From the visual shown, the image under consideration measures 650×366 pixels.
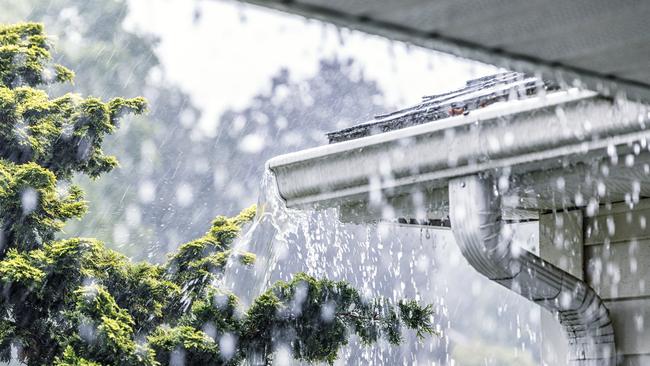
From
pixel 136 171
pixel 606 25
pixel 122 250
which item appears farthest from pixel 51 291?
pixel 136 171

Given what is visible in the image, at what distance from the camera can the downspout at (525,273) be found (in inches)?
190

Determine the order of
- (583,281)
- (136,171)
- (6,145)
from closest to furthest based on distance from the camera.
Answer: (583,281) → (6,145) → (136,171)

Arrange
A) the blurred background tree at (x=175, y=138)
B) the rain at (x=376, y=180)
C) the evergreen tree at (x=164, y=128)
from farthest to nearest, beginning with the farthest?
the evergreen tree at (x=164, y=128) < the blurred background tree at (x=175, y=138) < the rain at (x=376, y=180)

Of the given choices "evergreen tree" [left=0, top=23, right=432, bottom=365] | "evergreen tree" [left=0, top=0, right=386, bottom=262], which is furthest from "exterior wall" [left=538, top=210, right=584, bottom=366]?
"evergreen tree" [left=0, top=0, right=386, bottom=262]

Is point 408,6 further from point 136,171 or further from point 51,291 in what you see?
point 136,171

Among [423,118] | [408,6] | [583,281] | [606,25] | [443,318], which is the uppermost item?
[443,318]

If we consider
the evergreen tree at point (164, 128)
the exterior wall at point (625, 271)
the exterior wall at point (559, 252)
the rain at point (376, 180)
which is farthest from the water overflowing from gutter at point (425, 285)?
the exterior wall at point (625, 271)

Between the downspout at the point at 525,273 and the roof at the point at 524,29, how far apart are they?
2038mm

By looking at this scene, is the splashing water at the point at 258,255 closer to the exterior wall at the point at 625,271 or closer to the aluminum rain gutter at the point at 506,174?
the aluminum rain gutter at the point at 506,174

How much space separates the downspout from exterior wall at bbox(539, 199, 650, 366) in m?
0.11

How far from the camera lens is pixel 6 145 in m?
11.1

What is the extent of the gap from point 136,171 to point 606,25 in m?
24.8

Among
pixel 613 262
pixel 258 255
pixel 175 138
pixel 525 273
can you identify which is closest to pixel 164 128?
pixel 175 138

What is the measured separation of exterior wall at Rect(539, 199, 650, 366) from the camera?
5.36 m
